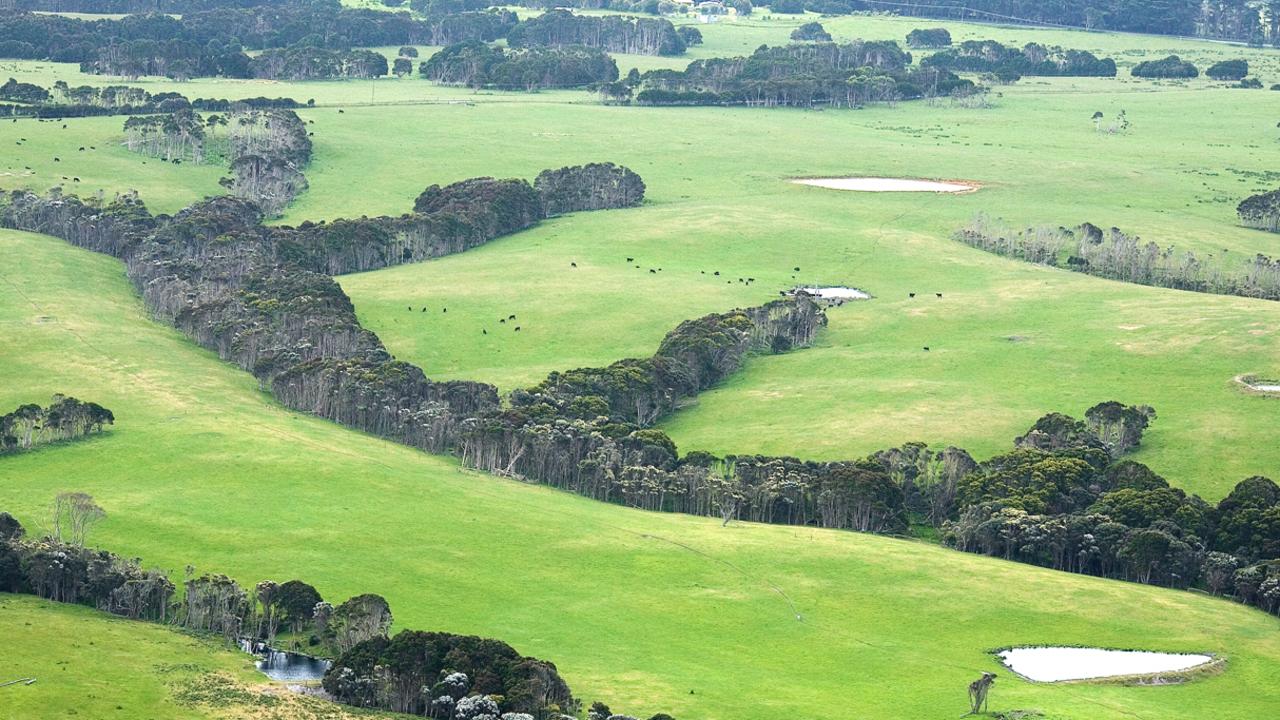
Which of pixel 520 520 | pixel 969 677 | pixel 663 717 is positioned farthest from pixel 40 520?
pixel 969 677

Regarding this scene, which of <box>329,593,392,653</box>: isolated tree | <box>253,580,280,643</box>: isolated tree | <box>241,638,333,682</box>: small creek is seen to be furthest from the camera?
<box>253,580,280,643</box>: isolated tree

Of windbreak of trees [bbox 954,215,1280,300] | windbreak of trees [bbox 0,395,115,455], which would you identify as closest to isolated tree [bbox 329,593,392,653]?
windbreak of trees [bbox 0,395,115,455]

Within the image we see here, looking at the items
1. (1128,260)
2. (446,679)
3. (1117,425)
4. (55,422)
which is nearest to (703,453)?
(1117,425)

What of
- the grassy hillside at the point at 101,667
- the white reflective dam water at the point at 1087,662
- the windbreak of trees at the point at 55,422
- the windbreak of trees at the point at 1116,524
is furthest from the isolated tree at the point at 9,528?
the windbreak of trees at the point at 1116,524

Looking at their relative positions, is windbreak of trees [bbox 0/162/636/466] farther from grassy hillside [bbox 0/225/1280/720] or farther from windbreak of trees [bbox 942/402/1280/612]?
windbreak of trees [bbox 942/402/1280/612]

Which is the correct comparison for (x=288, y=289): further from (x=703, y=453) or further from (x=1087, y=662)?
(x=1087, y=662)
